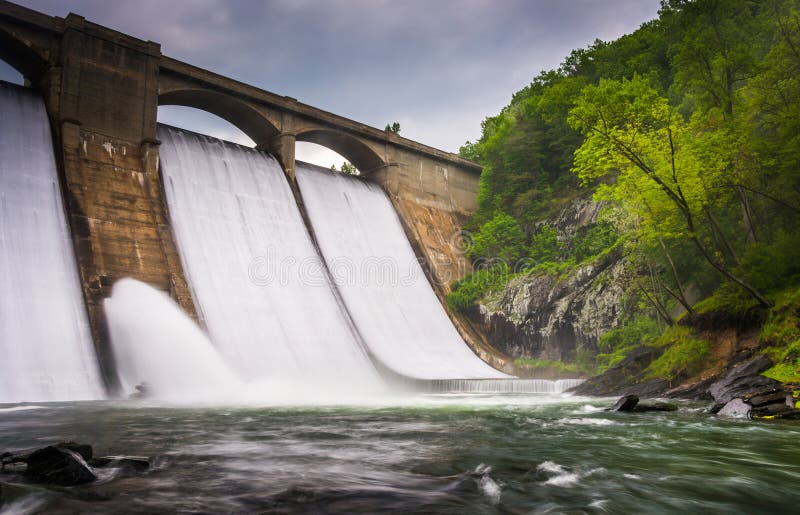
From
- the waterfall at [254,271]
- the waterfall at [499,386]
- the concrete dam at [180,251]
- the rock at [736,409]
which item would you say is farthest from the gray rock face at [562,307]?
the rock at [736,409]

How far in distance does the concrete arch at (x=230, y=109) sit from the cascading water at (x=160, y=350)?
10.5 m

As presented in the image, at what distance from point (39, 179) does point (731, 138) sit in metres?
20.7

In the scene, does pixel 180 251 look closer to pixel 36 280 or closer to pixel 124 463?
pixel 36 280

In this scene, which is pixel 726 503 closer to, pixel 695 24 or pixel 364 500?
pixel 364 500

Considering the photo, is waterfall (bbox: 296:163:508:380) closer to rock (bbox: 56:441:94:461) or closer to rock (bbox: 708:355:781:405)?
rock (bbox: 708:355:781:405)

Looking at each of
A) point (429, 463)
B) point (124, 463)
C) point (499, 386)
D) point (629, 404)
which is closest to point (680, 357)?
point (629, 404)

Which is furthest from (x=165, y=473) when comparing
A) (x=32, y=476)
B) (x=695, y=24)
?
(x=695, y=24)

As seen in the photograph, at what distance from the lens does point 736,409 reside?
32.7 ft

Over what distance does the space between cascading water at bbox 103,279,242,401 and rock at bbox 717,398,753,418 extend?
11747 mm

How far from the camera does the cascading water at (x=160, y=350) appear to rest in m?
15.9

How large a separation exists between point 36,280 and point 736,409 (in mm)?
17804

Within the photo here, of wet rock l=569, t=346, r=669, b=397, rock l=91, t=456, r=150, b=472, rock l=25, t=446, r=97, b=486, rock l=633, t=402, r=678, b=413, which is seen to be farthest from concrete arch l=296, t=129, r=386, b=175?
rock l=25, t=446, r=97, b=486

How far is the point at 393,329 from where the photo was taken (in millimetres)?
24984

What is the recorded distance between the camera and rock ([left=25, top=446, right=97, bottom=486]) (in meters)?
4.66
